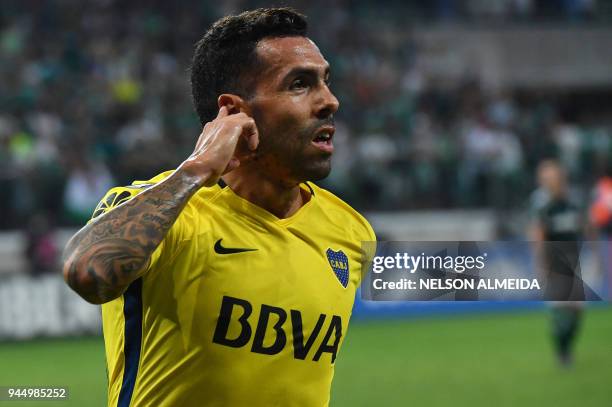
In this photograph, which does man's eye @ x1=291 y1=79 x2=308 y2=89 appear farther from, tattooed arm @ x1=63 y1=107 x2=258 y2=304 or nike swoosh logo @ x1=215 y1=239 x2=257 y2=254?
nike swoosh logo @ x1=215 y1=239 x2=257 y2=254

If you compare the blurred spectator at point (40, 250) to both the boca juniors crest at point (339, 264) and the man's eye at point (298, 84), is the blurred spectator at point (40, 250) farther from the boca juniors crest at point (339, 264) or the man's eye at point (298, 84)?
the man's eye at point (298, 84)

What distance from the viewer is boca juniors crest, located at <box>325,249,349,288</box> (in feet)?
10.6

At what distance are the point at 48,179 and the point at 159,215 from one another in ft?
36.0

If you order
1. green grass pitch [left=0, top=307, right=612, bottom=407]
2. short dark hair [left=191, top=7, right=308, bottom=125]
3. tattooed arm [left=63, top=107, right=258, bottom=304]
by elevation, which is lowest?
tattooed arm [left=63, top=107, right=258, bottom=304]

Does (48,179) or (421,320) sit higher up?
(48,179)

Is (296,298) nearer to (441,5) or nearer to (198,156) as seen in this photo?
(198,156)

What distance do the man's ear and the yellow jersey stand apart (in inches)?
10.4

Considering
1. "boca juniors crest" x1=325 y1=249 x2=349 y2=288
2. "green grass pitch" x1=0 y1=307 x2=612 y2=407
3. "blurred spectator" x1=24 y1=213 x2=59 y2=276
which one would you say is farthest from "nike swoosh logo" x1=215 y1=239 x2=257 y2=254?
"blurred spectator" x1=24 y1=213 x2=59 y2=276

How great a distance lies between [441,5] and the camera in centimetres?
2352

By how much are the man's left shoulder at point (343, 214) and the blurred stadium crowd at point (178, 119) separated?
10.1m

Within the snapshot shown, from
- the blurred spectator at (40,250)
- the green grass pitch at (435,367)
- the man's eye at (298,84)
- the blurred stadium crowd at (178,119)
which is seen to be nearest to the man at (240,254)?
the man's eye at (298,84)

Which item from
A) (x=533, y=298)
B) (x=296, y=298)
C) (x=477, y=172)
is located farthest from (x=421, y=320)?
(x=296, y=298)

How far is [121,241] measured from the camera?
2.58 meters

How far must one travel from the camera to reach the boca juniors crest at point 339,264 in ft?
10.6
